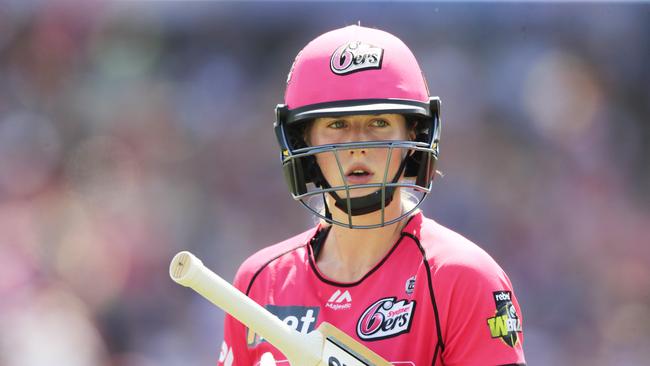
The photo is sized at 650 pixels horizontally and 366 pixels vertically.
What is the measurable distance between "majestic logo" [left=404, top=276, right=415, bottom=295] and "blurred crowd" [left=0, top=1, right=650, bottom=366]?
120 inches

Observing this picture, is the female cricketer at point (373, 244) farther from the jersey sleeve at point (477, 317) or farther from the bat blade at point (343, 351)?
the bat blade at point (343, 351)

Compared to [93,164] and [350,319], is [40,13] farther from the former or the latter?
[350,319]

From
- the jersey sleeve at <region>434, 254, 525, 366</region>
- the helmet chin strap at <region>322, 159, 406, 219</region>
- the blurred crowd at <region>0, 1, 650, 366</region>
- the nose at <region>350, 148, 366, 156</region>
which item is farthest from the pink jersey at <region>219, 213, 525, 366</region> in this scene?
the blurred crowd at <region>0, 1, 650, 366</region>

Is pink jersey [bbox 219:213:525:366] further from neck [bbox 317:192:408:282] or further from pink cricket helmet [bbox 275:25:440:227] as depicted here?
pink cricket helmet [bbox 275:25:440:227]

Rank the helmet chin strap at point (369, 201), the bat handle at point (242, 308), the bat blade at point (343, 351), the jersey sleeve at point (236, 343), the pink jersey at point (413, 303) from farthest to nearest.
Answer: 1. the jersey sleeve at point (236, 343)
2. the helmet chin strap at point (369, 201)
3. the pink jersey at point (413, 303)
4. the bat blade at point (343, 351)
5. the bat handle at point (242, 308)

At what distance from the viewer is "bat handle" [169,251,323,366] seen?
1.82 metres

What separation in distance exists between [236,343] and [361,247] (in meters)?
0.46

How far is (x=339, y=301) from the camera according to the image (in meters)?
2.34

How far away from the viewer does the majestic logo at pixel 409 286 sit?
2.22 meters

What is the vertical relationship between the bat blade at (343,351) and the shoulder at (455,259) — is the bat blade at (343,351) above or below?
below

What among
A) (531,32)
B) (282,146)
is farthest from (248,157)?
(282,146)

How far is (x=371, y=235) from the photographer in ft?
8.02

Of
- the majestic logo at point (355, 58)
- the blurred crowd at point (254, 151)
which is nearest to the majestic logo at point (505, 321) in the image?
the majestic logo at point (355, 58)

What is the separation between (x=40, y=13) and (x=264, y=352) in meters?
3.59
